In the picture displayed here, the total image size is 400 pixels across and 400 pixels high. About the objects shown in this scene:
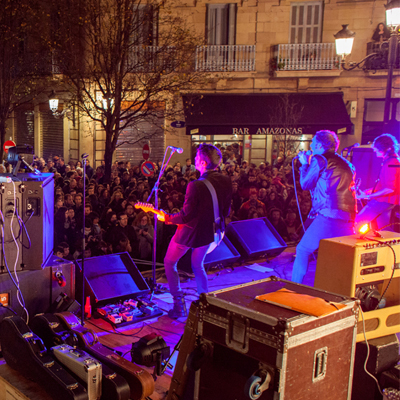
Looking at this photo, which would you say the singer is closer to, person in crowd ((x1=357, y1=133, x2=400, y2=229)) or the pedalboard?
person in crowd ((x1=357, y1=133, x2=400, y2=229))

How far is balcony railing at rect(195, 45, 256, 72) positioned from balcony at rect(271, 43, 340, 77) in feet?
3.20

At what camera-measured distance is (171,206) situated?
8.90 meters

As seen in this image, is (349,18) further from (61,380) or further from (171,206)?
(61,380)

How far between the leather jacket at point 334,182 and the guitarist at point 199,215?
1.01 meters

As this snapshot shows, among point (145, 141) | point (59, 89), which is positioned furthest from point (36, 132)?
point (145, 141)

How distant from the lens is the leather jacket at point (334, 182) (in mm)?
5102

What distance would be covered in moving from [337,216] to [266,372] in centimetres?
290

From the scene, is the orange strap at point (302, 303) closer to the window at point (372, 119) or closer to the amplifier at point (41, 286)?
the amplifier at point (41, 286)

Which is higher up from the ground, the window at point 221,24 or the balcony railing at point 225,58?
the window at point 221,24

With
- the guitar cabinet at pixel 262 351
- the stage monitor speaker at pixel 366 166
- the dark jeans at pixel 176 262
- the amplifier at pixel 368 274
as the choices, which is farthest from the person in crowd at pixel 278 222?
the guitar cabinet at pixel 262 351

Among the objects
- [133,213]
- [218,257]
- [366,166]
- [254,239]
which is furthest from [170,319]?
[366,166]

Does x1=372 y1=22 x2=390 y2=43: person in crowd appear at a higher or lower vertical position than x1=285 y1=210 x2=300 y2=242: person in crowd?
higher

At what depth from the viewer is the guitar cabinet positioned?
2559mm

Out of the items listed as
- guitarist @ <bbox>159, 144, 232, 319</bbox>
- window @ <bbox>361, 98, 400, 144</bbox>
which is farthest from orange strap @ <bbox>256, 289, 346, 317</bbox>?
window @ <bbox>361, 98, 400, 144</bbox>
